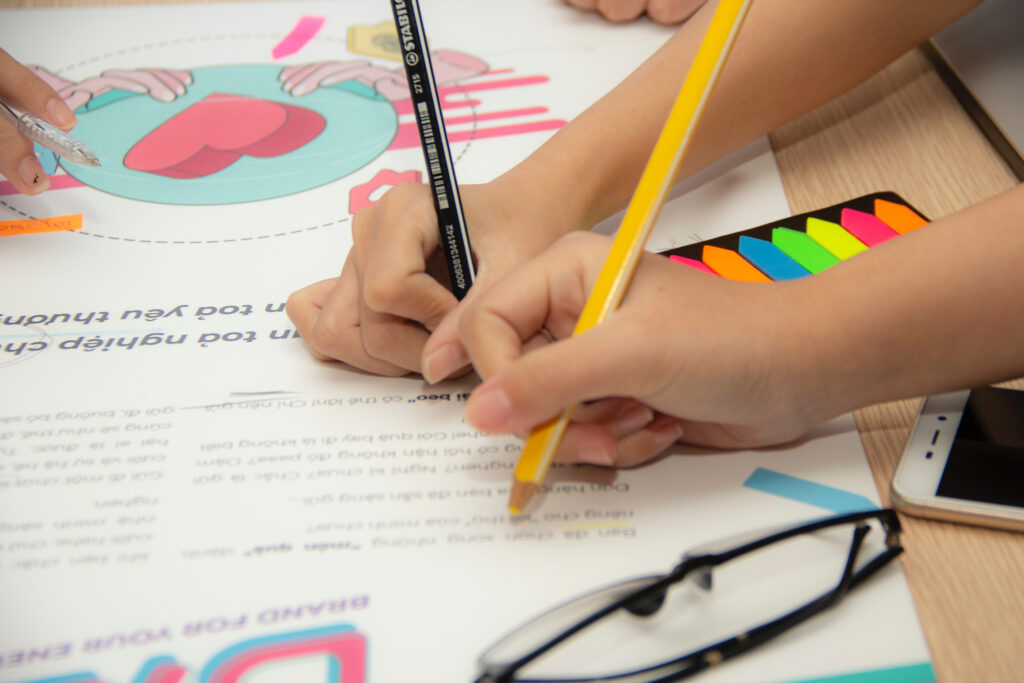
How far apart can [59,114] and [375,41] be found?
250 mm

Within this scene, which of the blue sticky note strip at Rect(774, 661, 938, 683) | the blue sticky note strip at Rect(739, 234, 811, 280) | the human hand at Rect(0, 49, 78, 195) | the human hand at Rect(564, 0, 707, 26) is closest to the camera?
the blue sticky note strip at Rect(774, 661, 938, 683)

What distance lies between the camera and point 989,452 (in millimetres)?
334

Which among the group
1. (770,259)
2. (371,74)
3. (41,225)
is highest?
(371,74)

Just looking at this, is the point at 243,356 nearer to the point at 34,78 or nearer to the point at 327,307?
the point at 327,307

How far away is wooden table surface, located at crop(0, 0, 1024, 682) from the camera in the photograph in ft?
0.95

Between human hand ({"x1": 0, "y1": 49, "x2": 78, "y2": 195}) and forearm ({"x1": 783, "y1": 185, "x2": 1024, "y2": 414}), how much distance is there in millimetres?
503

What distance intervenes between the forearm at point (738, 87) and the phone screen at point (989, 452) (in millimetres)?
227

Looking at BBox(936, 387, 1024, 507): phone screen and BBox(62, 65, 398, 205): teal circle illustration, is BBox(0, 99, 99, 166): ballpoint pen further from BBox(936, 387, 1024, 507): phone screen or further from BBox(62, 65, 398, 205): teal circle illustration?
BBox(936, 387, 1024, 507): phone screen

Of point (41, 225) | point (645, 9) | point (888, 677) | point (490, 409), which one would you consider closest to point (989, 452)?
point (888, 677)

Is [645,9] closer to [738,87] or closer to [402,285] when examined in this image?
[738,87]

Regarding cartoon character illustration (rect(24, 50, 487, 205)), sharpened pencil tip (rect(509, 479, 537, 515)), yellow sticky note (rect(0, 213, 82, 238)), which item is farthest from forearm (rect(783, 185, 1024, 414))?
yellow sticky note (rect(0, 213, 82, 238))

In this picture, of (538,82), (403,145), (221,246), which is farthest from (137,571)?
(538,82)

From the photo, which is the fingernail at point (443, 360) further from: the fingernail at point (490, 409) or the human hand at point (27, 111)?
the human hand at point (27, 111)

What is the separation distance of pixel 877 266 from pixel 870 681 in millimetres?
177
